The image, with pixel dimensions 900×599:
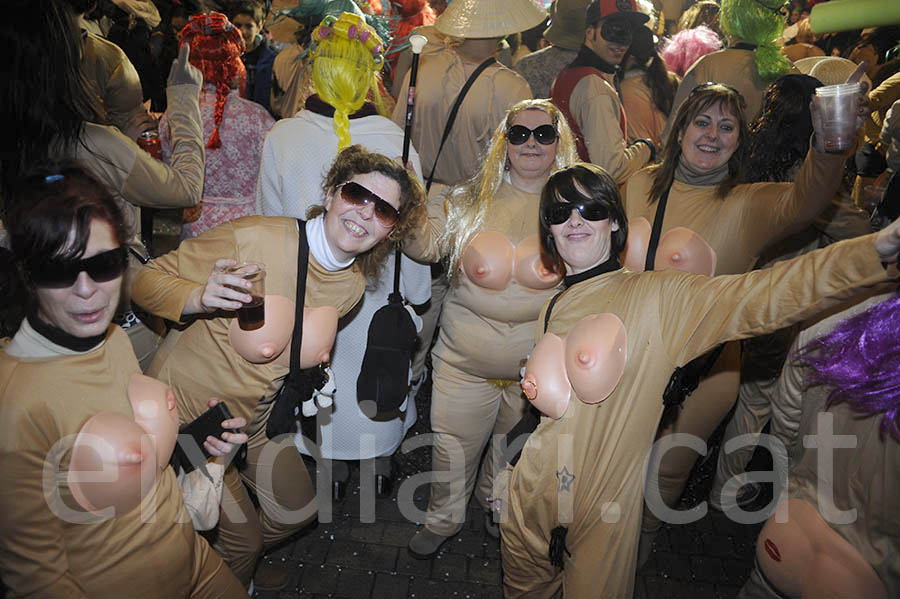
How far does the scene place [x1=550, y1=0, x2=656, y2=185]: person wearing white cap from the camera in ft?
12.9

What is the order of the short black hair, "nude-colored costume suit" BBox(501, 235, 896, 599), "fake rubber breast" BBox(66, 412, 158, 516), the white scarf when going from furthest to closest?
the short black hair < the white scarf < "nude-colored costume suit" BBox(501, 235, 896, 599) < "fake rubber breast" BBox(66, 412, 158, 516)

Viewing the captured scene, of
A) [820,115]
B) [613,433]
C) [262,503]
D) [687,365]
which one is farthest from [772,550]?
[262,503]

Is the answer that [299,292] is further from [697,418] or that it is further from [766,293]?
[697,418]

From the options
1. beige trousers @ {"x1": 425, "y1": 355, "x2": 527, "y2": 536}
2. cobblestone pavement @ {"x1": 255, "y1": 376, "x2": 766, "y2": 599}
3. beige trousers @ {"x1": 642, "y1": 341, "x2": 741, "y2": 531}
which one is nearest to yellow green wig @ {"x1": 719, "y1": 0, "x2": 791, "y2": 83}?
beige trousers @ {"x1": 642, "y1": 341, "x2": 741, "y2": 531}

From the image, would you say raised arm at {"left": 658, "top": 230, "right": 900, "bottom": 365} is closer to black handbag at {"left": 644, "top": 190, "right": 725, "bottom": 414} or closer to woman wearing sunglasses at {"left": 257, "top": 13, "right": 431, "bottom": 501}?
black handbag at {"left": 644, "top": 190, "right": 725, "bottom": 414}

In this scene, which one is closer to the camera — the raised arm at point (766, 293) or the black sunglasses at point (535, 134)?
the raised arm at point (766, 293)

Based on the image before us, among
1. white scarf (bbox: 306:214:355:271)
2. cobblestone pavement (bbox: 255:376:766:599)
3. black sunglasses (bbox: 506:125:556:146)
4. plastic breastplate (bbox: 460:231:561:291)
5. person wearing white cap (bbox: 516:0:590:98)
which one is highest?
person wearing white cap (bbox: 516:0:590:98)

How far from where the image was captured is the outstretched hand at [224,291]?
7.09ft

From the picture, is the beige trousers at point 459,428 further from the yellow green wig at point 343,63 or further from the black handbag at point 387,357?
the yellow green wig at point 343,63

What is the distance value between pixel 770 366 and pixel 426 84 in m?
2.79

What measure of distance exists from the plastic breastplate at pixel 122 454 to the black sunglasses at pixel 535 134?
2092mm

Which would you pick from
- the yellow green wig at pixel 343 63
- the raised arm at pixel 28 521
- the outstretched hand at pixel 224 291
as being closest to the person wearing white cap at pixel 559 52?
the yellow green wig at pixel 343 63

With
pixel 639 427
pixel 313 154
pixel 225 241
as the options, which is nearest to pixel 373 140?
pixel 313 154

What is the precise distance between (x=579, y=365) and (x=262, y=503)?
1751mm
